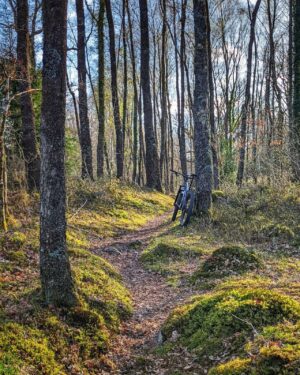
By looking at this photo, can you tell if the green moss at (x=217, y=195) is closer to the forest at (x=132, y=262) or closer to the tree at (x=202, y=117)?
the forest at (x=132, y=262)

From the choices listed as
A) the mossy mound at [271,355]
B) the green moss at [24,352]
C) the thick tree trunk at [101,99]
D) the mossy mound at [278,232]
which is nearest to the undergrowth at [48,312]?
the green moss at [24,352]

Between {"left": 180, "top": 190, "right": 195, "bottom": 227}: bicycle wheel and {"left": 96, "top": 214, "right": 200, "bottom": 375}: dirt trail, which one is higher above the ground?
{"left": 180, "top": 190, "right": 195, "bottom": 227}: bicycle wheel

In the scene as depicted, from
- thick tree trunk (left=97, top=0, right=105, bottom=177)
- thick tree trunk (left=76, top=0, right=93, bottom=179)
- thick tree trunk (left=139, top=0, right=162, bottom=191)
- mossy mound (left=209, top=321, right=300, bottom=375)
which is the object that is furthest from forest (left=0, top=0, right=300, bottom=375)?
thick tree trunk (left=139, top=0, right=162, bottom=191)

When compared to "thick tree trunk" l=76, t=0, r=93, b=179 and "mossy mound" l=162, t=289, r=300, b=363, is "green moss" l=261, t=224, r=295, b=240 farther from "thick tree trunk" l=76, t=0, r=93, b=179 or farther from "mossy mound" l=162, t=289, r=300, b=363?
"thick tree trunk" l=76, t=0, r=93, b=179

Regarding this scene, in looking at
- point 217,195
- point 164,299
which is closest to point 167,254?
point 164,299

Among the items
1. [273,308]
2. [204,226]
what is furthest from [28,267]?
[204,226]

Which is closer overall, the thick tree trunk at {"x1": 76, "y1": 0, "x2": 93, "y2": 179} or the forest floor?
the forest floor

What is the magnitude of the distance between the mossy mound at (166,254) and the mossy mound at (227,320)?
3.26m

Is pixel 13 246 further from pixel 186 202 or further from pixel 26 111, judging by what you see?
pixel 186 202

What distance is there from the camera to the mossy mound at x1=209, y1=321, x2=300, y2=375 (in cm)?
280

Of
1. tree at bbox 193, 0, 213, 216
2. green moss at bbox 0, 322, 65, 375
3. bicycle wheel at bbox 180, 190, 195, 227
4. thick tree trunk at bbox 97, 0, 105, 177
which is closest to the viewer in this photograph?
green moss at bbox 0, 322, 65, 375

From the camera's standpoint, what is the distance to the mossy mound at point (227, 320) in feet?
12.2

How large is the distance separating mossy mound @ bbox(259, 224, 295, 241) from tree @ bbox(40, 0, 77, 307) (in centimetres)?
578

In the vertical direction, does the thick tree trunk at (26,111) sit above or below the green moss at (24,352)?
above
